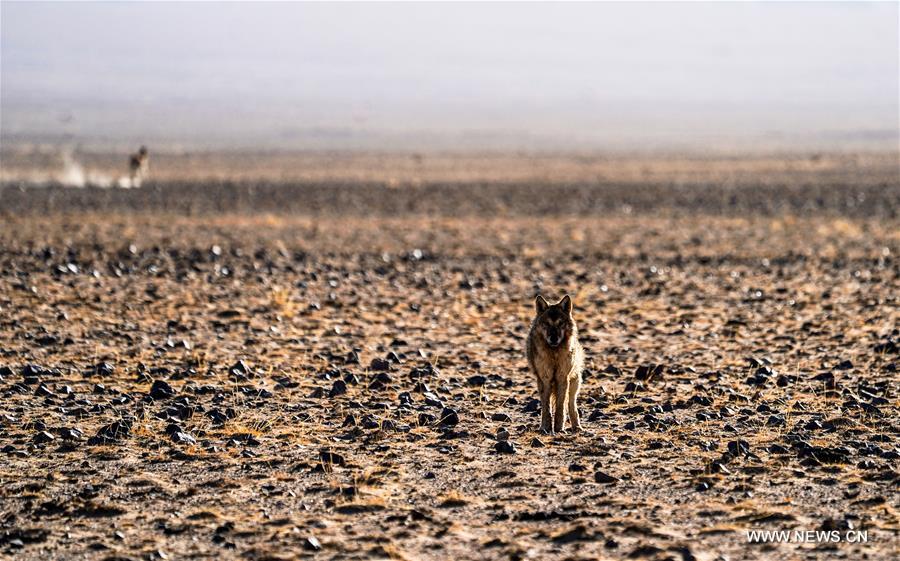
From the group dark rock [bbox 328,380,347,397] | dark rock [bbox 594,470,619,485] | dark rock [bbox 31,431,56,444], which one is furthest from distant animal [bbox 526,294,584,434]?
dark rock [bbox 31,431,56,444]

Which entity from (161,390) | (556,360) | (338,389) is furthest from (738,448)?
(161,390)

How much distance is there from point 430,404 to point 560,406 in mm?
1461

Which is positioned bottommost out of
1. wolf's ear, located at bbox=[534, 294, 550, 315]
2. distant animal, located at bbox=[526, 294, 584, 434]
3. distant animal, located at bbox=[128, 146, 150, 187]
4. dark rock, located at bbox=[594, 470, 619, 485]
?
dark rock, located at bbox=[594, 470, 619, 485]

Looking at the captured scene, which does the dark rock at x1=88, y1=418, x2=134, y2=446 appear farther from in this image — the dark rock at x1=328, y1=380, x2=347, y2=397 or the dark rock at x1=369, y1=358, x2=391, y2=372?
the dark rock at x1=369, y1=358, x2=391, y2=372

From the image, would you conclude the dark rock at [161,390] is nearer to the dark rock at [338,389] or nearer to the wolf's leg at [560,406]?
the dark rock at [338,389]

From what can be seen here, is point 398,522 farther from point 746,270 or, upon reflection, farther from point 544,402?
point 746,270

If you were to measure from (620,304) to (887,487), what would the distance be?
29.0 feet

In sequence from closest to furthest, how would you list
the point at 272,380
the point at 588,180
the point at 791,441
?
the point at 791,441
the point at 272,380
the point at 588,180

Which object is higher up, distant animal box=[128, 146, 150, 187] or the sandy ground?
distant animal box=[128, 146, 150, 187]

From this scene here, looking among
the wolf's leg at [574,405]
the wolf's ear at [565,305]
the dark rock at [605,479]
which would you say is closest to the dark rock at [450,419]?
the wolf's leg at [574,405]

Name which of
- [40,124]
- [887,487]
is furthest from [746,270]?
[40,124]

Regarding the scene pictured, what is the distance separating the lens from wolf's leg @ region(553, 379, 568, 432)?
30.9ft

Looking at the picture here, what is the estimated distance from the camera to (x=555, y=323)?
935cm

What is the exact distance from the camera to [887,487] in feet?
25.8
